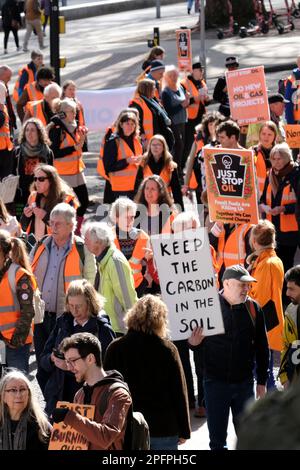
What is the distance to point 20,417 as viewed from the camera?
18.9 feet

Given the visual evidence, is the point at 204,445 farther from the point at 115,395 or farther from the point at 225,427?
the point at 115,395

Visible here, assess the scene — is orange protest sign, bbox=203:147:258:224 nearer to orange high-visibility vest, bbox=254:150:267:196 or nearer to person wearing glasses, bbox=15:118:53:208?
orange high-visibility vest, bbox=254:150:267:196

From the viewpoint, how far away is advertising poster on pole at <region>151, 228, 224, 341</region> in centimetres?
700

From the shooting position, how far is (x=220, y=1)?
31.5m

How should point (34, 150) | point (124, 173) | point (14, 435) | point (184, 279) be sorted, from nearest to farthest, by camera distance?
point (14, 435) < point (184, 279) < point (34, 150) < point (124, 173)

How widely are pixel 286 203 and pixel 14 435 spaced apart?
5815 mm

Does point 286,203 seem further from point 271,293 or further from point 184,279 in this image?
point 184,279

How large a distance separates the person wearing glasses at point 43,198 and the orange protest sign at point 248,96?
4456 mm

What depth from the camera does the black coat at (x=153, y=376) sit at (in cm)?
622

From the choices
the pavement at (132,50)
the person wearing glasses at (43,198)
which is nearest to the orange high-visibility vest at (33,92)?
the pavement at (132,50)

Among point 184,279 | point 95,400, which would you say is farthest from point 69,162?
point 95,400

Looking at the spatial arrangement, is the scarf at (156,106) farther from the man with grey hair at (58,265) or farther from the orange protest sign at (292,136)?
the man with grey hair at (58,265)
